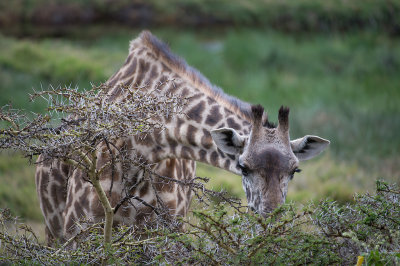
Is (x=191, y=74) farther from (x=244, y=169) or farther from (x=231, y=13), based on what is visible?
(x=231, y=13)

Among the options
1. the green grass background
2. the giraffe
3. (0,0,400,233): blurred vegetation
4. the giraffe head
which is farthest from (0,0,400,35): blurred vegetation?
the giraffe head

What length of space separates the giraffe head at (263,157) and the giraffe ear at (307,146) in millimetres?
106

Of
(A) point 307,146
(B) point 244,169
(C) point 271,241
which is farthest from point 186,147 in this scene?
(C) point 271,241

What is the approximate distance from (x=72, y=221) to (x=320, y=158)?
7.80 metres

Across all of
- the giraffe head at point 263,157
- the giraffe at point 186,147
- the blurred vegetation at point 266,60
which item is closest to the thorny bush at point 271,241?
the giraffe head at point 263,157

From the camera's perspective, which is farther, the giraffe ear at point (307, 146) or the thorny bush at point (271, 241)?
the giraffe ear at point (307, 146)

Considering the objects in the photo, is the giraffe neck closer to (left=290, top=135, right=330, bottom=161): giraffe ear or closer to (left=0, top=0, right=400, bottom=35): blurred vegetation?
(left=290, top=135, right=330, bottom=161): giraffe ear

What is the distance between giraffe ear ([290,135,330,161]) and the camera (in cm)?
521

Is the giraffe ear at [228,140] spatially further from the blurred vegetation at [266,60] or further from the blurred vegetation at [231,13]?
the blurred vegetation at [231,13]

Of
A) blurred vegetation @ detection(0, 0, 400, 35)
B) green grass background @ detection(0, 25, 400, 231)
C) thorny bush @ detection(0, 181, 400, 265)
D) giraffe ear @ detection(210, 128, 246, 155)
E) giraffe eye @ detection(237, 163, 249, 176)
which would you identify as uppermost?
blurred vegetation @ detection(0, 0, 400, 35)

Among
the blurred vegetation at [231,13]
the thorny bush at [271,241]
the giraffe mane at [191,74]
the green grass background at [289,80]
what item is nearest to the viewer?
the thorny bush at [271,241]

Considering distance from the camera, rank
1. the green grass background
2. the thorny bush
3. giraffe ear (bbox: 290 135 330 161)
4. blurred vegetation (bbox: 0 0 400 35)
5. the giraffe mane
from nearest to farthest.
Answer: the thorny bush, giraffe ear (bbox: 290 135 330 161), the giraffe mane, the green grass background, blurred vegetation (bbox: 0 0 400 35)

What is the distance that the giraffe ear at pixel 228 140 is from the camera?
5.04 m

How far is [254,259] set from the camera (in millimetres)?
4184
